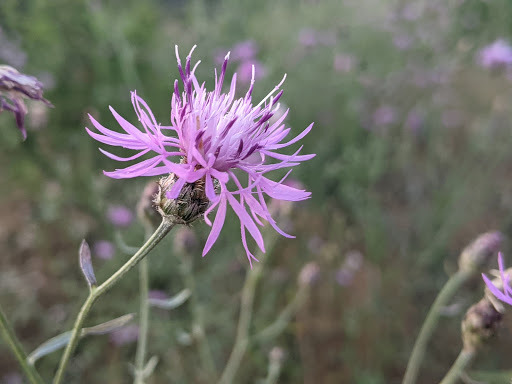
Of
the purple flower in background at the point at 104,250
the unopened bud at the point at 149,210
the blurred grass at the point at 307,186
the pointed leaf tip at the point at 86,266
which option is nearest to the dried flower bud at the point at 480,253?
the blurred grass at the point at 307,186

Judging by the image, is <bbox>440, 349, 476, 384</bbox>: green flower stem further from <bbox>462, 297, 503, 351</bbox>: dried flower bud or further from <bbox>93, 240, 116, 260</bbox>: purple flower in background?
<bbox>93, 240, 116, 260</bbox>: purple flower in background

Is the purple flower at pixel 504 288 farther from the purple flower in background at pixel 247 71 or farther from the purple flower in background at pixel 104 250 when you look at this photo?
the purple flower in background at pixel 247 71

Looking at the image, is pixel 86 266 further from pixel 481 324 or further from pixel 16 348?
pixel 481 324

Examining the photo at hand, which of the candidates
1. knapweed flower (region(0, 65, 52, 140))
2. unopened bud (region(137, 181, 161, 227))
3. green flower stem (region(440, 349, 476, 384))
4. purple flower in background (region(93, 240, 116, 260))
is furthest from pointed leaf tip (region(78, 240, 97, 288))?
purple flower in background (region(93, 240, 116, 260))

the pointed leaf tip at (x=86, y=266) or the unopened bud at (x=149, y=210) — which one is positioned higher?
the pointed leaf tip at (x=86, y=266)

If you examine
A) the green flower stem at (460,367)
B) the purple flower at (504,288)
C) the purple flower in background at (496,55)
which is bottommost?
Answer: the green flower stem at (460,367)

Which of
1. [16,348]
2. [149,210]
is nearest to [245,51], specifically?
[149,210]

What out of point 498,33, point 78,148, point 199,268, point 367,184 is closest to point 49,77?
point 78,148
